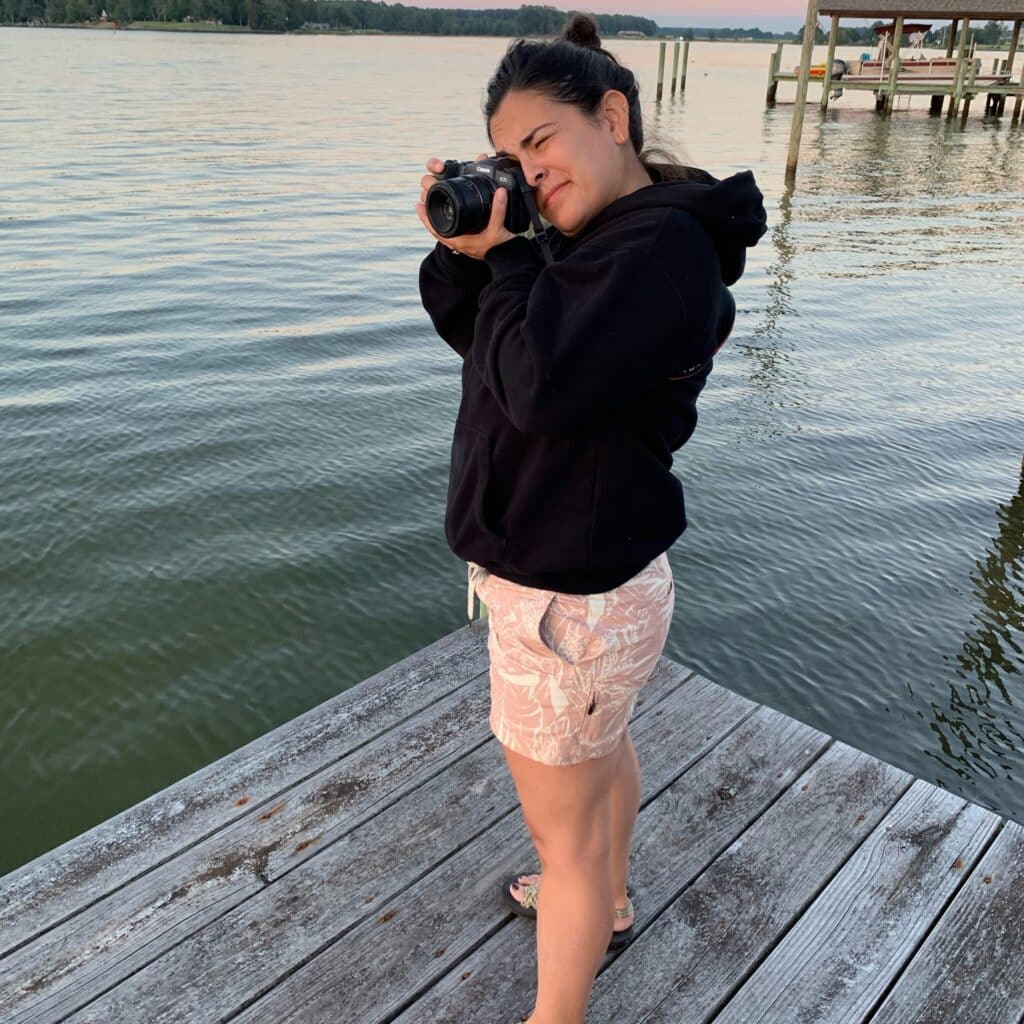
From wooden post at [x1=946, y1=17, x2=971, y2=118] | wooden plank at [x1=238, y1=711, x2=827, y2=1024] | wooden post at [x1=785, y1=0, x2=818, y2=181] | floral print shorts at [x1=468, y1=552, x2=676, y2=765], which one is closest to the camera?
floral print shorts at [x1=468, y1=552, x2=676, y2=765]

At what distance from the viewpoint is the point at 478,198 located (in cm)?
147

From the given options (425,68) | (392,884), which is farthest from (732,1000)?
(425,68)

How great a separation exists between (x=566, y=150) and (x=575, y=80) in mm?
111

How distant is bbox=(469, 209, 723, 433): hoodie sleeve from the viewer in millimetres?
1347

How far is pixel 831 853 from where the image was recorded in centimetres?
253

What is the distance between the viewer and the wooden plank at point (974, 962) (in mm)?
2092

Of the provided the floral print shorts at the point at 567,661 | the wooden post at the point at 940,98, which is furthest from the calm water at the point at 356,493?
the wooden post at the point at 940,98

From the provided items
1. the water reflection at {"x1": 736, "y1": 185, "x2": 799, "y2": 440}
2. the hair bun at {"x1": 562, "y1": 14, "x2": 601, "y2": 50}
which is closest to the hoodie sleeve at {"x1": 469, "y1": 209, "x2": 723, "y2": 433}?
the hair bun at {"x1": 562, "y1": 14, "x2": 601, "y2": 50}

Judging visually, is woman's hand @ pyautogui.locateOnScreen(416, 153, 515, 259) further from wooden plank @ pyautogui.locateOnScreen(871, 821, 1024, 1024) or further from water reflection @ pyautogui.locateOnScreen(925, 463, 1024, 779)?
water reflection @ pyautogui.locateOnScreen(925, 463, 1024, 779)

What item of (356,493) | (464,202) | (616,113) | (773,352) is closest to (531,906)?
(464,202)

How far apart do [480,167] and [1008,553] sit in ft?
17.7

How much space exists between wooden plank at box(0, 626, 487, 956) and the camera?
6.01ft

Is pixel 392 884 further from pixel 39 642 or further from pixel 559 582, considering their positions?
pixel 39 642

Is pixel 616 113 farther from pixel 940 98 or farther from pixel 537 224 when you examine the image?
pixel 940 98
